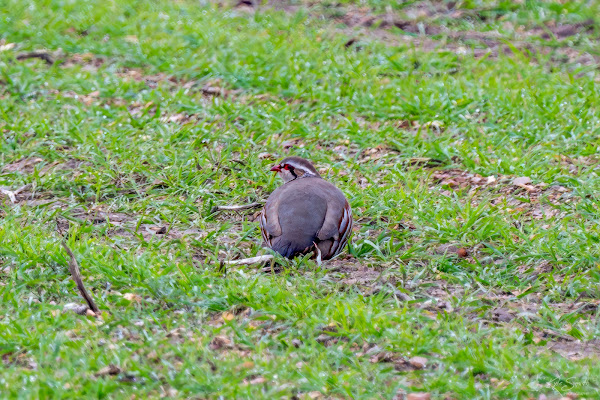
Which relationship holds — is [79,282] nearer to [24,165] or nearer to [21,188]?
[21,188]

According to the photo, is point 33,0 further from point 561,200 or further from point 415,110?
point 561,200

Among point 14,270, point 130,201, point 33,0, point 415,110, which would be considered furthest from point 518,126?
point 33,0

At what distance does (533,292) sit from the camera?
16.3 feet

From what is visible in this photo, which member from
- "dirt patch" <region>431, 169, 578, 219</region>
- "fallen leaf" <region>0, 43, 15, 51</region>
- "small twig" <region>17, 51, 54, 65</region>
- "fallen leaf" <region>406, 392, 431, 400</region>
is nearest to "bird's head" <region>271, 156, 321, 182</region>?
"dirt patch" <region>431, 169, 578, 219</region>

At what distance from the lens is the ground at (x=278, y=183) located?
4.16 metres

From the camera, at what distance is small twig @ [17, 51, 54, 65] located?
28.3ft

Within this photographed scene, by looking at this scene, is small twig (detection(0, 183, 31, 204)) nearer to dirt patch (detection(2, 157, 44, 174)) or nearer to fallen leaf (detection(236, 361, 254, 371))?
dirt patch (detection(2, 157, 44, 174))

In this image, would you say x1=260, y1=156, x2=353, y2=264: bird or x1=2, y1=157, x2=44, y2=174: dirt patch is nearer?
x1=260, y1=156, x2=353, y2=264: bird

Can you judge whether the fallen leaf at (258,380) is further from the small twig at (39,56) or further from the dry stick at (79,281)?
the small twig at (39,56)

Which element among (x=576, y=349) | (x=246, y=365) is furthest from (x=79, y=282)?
(x=576, y=349)

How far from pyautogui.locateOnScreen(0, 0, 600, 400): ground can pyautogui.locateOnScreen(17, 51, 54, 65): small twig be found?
0.02 m

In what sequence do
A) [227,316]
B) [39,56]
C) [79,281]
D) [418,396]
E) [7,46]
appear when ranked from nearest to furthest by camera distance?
1. [418,396]
2. [79,281]
3. [227,316]
4. [39,56]
5. [7,46]

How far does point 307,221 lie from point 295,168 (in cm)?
87

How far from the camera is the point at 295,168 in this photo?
19.8 ft
